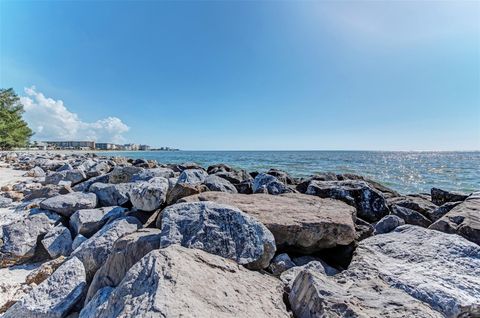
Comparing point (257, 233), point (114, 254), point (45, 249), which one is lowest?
point (45, 249)

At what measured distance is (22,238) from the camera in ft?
11.6

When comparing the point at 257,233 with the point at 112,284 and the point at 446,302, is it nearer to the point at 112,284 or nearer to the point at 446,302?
the point at 112,284

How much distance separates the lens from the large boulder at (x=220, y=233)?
2.27 m

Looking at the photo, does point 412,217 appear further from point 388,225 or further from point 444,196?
point 444,196

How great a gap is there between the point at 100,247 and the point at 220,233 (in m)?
1.56

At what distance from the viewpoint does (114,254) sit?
232cm

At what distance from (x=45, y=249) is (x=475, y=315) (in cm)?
493

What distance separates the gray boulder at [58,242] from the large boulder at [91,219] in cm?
18

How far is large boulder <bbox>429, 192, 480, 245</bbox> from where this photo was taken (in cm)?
301

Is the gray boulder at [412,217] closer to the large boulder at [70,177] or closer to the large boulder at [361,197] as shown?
the large boulder at [361,197]

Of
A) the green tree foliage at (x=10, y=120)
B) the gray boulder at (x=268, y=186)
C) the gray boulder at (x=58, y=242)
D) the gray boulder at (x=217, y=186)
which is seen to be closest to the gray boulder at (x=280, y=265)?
the gray boulder at (x=217, y=186)

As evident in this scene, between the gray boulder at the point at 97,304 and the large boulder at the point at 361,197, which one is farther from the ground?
the large boulder at the point at 361,197

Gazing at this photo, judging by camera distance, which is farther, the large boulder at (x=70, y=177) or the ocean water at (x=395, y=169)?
the ocean water at (x=395, y=169)

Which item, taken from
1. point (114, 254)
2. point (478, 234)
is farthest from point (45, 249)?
point (478, 234)
